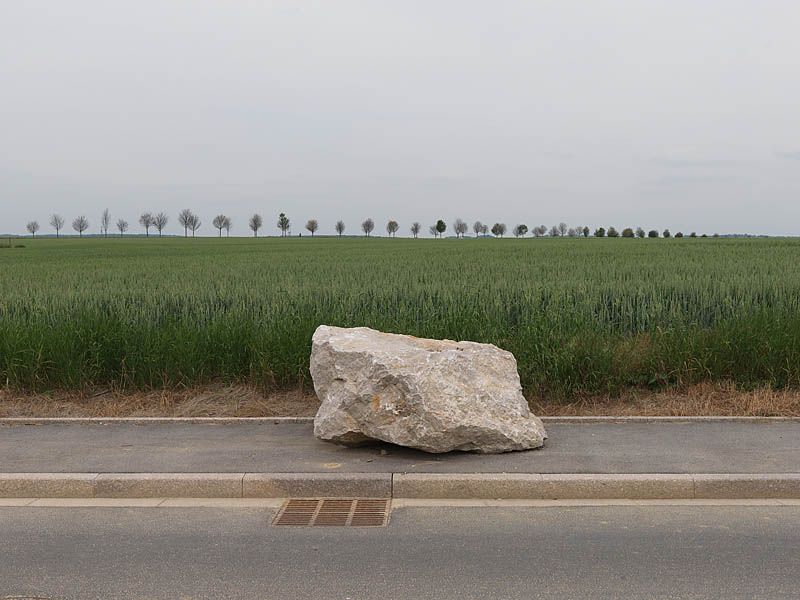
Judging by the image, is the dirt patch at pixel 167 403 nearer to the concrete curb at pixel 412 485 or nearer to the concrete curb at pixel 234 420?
the concrete curb at pixel 234 420

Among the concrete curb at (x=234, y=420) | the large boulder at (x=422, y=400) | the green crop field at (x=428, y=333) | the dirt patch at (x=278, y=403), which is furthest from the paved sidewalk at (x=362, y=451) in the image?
the green crop field at (x=428, y=333)

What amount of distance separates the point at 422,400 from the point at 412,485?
72 centimetres

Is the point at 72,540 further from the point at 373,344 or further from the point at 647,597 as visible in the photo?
the point at 647,597

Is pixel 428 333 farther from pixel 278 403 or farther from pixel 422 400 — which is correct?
pixel 422 400

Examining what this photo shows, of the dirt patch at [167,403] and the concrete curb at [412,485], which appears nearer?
the concrete curb at [412,485]

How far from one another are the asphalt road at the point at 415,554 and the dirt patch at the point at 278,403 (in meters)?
2.35

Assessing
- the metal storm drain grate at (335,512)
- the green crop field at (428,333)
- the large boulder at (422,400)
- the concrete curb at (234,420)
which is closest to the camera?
the metal storm drain grate at (335,512)

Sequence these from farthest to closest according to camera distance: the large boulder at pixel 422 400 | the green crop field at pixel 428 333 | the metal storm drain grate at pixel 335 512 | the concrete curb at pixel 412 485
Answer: the green crop field at pixel 428 333, the large boulder at pixel 422 400, the concrete curb at pixel 412 485, the metal storm drain grate at pixel 335 512

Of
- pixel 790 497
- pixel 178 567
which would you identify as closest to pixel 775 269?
pixel 790 497

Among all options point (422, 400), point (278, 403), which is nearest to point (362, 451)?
point (422, 400)

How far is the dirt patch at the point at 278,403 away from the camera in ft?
24.4

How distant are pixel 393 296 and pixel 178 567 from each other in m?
7.62

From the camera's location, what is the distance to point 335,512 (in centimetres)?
520

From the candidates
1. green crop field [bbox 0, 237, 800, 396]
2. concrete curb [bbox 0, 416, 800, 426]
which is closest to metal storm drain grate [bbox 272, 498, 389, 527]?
concrete curb [bbox 0, 416, 800, 426]
